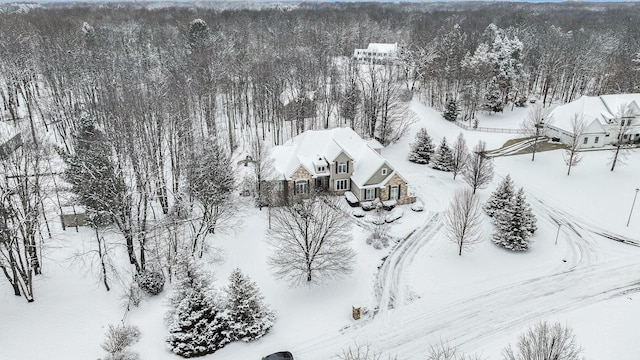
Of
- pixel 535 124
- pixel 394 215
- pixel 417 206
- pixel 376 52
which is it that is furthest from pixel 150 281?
pixel 376 52

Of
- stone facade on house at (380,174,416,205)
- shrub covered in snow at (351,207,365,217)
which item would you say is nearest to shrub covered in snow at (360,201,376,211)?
shrub covered in snow at (351,207,365,217)

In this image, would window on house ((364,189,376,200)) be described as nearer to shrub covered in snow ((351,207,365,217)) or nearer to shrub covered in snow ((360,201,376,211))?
shrub covered in snow ((360,201,376,211))

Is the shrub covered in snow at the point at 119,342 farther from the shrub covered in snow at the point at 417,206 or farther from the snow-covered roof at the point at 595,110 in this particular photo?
the snow-covered roof at the point at 595,110

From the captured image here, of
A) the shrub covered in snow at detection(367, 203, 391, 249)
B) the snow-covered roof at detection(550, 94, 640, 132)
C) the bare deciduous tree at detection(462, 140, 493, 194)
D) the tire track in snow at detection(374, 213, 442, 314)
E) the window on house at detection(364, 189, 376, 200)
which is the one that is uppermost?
the snow-covered roof at detection(550, 94, 640, 132)

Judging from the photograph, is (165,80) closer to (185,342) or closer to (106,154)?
(106,154)

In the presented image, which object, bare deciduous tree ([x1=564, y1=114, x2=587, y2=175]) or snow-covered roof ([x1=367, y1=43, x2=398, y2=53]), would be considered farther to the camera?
snow-covered roof ([x1=367, y1=43, x2=398, y2=53])

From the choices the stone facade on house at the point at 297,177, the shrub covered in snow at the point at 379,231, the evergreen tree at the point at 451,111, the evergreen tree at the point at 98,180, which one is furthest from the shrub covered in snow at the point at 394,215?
the evergreen tree at the point at 451,111
